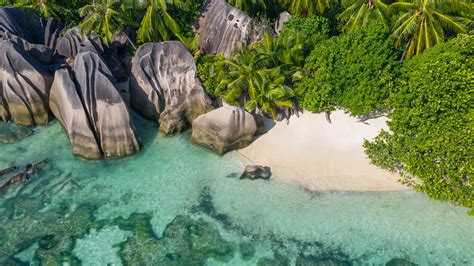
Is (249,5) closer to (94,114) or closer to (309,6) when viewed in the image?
(309,6)

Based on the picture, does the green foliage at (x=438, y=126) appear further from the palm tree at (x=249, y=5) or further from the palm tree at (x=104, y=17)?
the palm tree at (x=104, y=17)

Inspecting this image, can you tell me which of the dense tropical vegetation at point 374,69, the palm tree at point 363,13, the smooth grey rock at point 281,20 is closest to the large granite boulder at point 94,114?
the dense tropical vegetation at point 374,69

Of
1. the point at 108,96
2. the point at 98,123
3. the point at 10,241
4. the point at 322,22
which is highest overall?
the point at 322,22

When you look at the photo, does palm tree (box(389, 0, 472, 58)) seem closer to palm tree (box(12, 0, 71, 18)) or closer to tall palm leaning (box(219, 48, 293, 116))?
tall palm leaning (box(219, 48, 293, 116))

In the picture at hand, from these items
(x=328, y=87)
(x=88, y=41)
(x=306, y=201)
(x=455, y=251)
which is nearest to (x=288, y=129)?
(x=328, y=87)

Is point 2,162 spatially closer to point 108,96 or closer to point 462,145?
point 108,96

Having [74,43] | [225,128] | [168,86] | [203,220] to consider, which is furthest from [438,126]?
[74,43]
